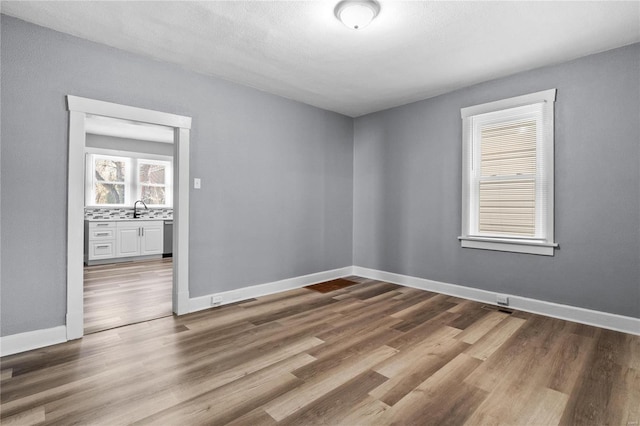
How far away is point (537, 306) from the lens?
136 inches

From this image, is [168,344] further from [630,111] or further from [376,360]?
[630,111]

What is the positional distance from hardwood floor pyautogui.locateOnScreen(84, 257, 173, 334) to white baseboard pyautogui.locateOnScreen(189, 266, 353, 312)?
0.35m

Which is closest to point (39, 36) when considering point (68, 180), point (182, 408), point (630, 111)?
point (68, 180)

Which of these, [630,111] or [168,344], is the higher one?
[630,111]

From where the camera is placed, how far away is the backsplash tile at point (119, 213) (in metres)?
6.71

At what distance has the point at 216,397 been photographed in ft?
6.34

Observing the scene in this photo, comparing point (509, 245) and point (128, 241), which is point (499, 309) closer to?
point (509, 245)

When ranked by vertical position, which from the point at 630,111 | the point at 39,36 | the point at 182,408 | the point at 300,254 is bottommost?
the point at 182,408

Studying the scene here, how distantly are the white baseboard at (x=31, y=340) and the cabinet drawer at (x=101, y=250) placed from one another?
4.01 meters

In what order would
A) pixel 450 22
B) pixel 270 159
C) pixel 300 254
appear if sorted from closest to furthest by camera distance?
pixel 450 22 < pixel 270 159 < pixel 300 254

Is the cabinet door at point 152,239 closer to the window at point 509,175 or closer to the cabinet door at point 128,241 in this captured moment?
the cabinet door at point 128,241

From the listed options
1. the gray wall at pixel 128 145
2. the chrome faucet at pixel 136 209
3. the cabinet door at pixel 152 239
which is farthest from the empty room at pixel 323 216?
the gray wall at pixel 128 145

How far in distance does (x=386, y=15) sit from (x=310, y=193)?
269 centimetres

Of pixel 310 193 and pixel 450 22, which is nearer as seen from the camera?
pixel 450 22
